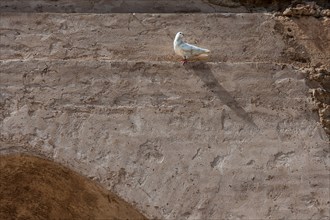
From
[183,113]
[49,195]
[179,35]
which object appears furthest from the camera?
[49,195]

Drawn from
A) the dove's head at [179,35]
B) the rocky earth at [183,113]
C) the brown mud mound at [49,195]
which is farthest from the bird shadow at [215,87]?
the brown mud mound at [49,195]

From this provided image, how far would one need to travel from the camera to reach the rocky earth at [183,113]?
10.8ft

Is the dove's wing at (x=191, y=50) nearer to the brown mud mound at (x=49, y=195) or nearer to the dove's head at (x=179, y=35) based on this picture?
the dove's head at (x=179, y=35)

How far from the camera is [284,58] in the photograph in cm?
369

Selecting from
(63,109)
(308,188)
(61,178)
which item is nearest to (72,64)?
(63,109)

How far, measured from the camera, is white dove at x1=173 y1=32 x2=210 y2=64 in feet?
11.4

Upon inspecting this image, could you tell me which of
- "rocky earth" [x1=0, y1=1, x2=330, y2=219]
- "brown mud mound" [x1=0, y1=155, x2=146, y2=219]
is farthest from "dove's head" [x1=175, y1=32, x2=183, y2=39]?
"brown mud mound" [x1=0, y1=155, x2=146, y2=219]

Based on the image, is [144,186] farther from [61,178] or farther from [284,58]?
[284,58]

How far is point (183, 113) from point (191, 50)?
13.6 inches

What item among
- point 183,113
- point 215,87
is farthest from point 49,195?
point 215,87

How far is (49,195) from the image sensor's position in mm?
3816

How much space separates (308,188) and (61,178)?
4.36 ft

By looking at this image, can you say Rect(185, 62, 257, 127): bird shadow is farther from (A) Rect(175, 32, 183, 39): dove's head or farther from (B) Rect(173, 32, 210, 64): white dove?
(A) Rect(175, 32, 183, 39): dove's head

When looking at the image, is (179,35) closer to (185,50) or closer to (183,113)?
(185,50)
